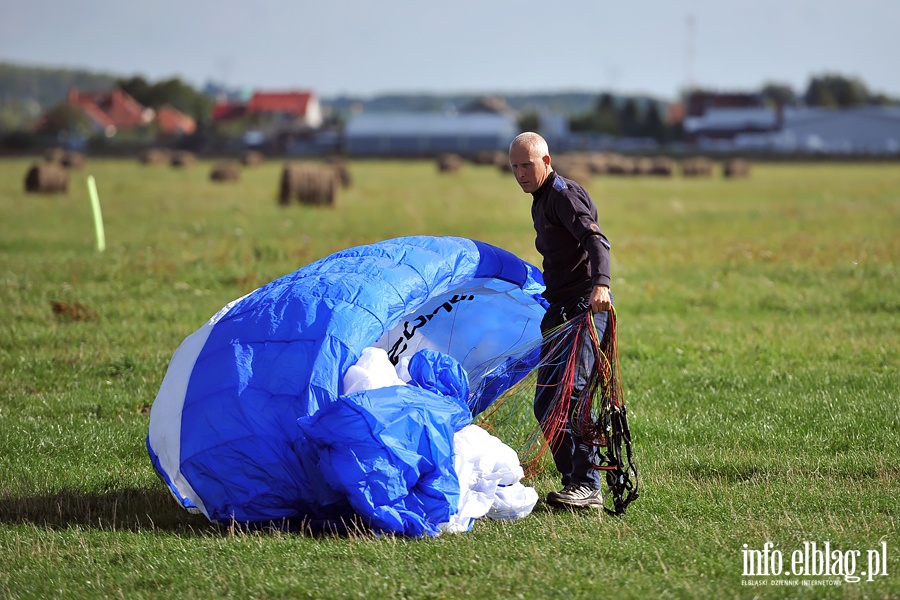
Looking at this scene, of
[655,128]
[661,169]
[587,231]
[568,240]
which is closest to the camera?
[587,231]

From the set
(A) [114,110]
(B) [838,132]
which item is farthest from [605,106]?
(A) [114,110]

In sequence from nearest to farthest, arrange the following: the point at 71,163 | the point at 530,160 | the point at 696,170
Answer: the point at 530,160 < the point at 696,170 < the point at 71,163

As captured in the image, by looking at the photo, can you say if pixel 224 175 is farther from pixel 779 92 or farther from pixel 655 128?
pixel 779 92

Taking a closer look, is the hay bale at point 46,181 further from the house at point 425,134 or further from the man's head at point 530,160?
the house at point 425,134

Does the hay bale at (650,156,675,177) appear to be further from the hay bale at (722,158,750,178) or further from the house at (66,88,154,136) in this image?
the house at (66,88,154,136)

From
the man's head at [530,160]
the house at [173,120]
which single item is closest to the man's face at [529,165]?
the man's head at [530,160]

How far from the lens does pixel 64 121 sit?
125 meters

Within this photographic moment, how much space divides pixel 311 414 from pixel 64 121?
425ft

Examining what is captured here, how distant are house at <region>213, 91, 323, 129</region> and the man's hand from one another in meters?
137

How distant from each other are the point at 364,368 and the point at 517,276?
1.54 meters

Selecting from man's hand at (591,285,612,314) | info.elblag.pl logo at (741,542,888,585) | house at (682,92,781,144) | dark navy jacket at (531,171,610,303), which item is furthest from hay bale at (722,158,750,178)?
house at (682,92,781,144)

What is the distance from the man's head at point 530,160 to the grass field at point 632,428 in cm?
190

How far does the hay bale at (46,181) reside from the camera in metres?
30.3

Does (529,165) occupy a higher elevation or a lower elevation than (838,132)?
higher
